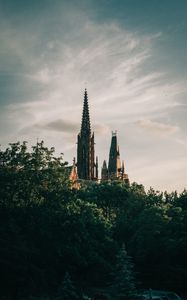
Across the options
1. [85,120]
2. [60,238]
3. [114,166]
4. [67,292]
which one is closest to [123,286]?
[67,292]

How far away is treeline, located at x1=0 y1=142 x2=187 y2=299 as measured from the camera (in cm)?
3281

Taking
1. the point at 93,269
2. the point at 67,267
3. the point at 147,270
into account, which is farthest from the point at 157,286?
the point at 67,267

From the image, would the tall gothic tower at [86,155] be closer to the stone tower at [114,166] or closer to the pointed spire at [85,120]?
the pointed spire at [85,120]

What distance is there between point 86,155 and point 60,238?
80784mm

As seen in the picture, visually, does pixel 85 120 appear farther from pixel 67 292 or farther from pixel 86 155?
pixel 67 292

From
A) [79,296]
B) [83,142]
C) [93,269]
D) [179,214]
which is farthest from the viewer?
[83,142]

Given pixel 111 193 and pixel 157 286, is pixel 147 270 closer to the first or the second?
pixel 157 286

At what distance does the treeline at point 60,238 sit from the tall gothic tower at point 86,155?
68842 mm

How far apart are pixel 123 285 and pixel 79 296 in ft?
10.7

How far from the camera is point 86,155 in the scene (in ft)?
382

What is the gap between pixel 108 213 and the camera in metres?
62.9

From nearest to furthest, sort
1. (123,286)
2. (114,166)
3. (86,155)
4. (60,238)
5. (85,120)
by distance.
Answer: (123,286) < (60,238) < (86,155) < (85,120) < (114,166)

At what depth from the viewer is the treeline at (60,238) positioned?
32.8 m

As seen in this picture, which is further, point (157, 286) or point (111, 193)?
point (111, 193)
